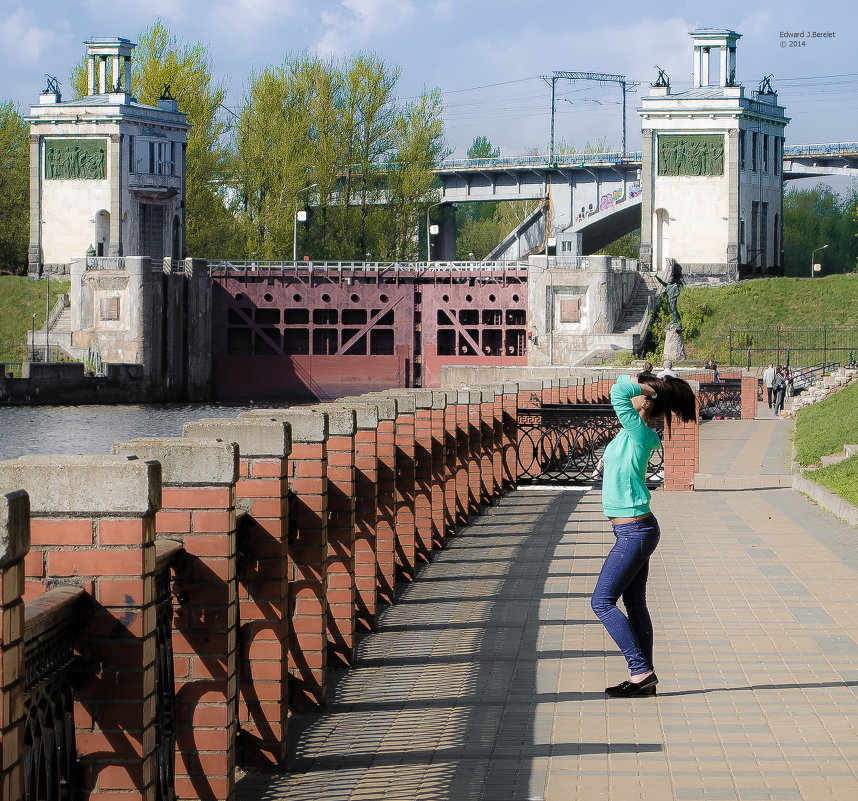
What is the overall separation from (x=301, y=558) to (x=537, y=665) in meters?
1.63

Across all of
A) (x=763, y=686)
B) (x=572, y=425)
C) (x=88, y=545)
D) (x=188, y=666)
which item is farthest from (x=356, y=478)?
(x=572, y=425)

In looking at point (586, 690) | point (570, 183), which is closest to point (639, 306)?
point (570, 183)

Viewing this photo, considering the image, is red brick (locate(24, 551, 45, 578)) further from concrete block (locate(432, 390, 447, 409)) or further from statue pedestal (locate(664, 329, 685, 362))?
statue pedestal (locate(664, 329, 685, 362))

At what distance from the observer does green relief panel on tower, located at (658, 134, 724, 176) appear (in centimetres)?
7156

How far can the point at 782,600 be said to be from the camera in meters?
9.84

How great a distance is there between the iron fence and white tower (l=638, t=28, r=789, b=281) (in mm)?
6944

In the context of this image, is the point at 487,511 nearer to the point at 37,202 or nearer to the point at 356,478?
the point at 356,478

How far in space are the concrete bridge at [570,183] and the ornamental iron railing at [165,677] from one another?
75790 millimetres

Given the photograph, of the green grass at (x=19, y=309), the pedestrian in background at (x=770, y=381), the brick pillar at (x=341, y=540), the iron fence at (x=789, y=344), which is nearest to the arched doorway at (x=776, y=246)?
the iron fence at (x=789, y=344)

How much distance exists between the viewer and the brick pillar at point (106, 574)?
171 inches

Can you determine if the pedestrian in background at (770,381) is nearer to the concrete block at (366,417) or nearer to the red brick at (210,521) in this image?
the concrete block at (366,417)

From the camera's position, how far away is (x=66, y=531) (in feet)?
14.4

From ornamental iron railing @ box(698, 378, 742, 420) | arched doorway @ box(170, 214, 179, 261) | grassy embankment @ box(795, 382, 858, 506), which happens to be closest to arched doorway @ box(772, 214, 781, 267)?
arched doorway @ box(170, 214, 179, 261)

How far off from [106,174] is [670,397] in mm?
66875
